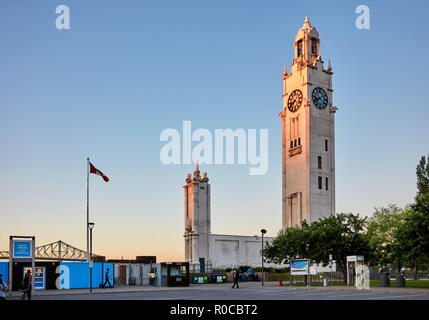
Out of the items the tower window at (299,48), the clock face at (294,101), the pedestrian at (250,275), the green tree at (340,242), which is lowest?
the pedestrian at (250,275)

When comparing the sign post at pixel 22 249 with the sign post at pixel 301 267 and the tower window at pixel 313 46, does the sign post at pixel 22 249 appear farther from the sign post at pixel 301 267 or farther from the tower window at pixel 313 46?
the tower window at pixel 313 46

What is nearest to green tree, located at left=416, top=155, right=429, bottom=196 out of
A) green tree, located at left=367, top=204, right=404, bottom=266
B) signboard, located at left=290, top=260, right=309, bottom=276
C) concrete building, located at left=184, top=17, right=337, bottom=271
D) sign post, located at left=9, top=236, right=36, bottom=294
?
green tree, located at left=367, top=204, right=404, bottom=266

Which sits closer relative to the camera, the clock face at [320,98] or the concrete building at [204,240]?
the concrete building at [204,240]

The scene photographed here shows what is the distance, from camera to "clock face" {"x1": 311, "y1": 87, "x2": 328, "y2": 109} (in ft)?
311

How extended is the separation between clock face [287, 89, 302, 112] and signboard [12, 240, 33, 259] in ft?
210

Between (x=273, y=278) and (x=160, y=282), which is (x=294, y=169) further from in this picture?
(x=160, y=282)

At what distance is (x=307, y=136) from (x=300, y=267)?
47219mm

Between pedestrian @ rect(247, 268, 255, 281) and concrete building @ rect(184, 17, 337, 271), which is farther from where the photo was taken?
concrete building @ rect(184, 17, 337, 271)

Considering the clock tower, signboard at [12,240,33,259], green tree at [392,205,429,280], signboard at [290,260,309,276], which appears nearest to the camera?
green tree at [392,205,429,280]

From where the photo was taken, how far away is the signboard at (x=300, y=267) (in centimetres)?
4822

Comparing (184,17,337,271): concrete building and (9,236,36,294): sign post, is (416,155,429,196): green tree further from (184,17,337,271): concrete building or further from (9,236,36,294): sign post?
(9,236,36,294): sign post

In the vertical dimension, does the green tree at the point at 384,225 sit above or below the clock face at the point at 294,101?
below

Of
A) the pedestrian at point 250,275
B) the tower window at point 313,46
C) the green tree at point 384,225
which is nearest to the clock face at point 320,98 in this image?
the tower window at point 313,46

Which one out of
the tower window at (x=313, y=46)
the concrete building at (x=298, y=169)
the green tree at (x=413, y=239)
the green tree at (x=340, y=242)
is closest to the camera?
the green tree at (x=413, y=239)
